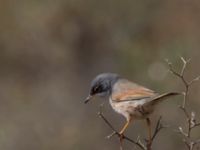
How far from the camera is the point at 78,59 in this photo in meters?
15.3

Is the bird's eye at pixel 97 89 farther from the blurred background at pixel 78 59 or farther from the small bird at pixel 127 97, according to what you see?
the blurred background at pixel 78 59

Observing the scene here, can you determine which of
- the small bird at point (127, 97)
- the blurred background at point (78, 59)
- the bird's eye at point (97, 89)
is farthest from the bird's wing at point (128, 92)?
the blurred background at point (78, 59)

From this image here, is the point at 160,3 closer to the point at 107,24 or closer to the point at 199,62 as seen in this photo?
the point at 107,24

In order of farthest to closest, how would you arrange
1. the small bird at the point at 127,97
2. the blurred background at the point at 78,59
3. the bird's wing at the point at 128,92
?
the blurred background at the point at 78,59, the bird's wing at the point at 128,92, the small bird at the point at 127,97

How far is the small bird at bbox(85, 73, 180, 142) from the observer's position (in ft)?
24.9

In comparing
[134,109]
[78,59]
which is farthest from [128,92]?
[78,59]

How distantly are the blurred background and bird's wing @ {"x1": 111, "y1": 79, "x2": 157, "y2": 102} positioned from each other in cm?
387

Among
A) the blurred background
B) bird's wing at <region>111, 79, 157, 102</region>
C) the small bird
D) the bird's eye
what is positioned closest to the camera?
the small bird

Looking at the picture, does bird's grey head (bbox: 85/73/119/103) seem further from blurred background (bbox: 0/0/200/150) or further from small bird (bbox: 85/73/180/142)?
blurred background (bbox: 0/0/200/150)

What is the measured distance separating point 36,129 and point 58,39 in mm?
2627

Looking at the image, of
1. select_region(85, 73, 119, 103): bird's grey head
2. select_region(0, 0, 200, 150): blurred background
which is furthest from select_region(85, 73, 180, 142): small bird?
select_region(0, 0, 200, 150): blurred background

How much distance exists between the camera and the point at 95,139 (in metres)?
12.8

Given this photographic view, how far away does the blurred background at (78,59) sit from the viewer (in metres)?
12.9

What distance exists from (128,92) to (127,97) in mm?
154
